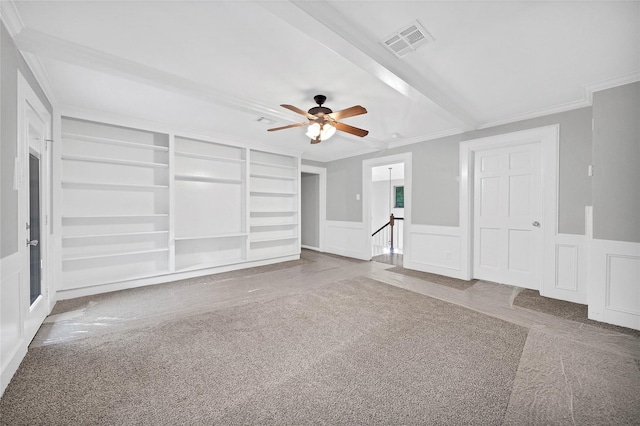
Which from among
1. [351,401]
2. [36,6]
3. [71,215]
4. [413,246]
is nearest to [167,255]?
[71,215]

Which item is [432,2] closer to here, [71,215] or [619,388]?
[619,388]

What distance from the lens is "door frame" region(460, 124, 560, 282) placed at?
3.51m

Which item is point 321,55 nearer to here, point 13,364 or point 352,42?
point 352,42

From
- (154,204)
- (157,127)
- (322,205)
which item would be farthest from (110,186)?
(322,205)

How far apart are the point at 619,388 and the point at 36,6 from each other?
4539 millimetres

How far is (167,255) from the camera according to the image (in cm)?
431

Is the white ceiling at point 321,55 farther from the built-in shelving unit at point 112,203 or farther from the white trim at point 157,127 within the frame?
the built-in shelving unit at point 112,203

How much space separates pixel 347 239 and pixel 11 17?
18.7ft

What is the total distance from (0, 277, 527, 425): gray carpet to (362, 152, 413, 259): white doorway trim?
2.37 meters

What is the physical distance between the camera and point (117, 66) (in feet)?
7.90

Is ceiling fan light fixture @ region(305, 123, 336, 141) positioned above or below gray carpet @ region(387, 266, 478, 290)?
above

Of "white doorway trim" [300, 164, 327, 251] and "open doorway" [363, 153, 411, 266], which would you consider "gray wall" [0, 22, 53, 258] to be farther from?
"white doorway trim" [300, 164, 327, 251]

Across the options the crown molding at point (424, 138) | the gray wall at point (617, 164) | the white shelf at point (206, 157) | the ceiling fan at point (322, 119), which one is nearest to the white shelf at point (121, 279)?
the white shelf at point (206, 157)

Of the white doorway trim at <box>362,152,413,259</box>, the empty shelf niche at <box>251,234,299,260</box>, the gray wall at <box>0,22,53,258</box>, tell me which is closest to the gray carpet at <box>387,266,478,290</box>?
the white doorway trim at <box>362,152,413,259</box>
